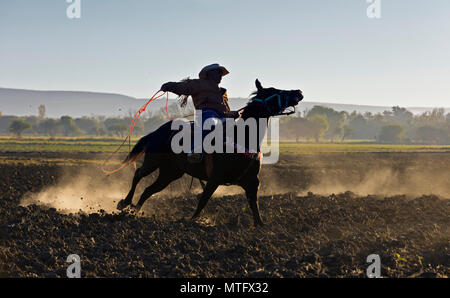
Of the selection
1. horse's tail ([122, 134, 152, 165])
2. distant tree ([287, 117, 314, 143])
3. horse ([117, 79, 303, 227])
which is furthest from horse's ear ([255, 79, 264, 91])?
distant tree ([287, 117, 314, 143])

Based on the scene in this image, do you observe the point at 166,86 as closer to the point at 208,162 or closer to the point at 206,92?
the point at 206,92


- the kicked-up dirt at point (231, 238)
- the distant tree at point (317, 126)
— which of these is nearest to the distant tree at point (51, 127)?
the distant tree at point (317, 126)

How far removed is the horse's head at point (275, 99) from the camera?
25.9ft

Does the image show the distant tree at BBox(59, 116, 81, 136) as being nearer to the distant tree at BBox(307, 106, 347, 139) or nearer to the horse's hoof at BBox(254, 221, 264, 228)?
the distant tree at BBox(307, 106, 347, 139)

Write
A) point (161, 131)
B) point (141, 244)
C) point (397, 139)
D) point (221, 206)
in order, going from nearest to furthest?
1. point (141, 244)
2. point (161, 131)
3. point (221, 206)
4. point (397, 139)

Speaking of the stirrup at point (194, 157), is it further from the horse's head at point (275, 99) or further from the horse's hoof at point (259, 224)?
the horse's hoof at point (259, 224)

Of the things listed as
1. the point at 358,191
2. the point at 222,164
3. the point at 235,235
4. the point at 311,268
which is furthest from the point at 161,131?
the point at 358,191

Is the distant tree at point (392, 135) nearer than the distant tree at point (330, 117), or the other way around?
the distant tree at point (392, 135)

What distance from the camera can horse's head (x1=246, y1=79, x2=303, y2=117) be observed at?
311 inches

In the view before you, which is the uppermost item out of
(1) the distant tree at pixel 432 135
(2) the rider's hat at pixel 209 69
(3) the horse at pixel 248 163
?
(2) the rider's hat at pixel 209 69

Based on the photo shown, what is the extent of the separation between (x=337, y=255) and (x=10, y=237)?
5263 mm

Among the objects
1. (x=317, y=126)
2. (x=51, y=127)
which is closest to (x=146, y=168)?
(x=317, y=126)

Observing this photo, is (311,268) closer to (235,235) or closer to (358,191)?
(235,235)

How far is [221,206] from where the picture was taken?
35.4ft
